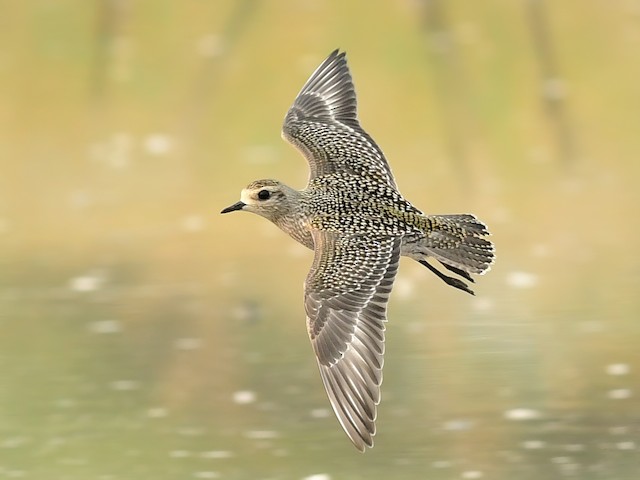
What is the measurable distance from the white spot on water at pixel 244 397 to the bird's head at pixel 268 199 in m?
1.09

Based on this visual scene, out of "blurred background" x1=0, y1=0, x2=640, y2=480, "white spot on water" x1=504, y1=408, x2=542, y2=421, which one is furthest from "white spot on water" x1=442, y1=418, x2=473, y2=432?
"white spot on water" x1=504, y1=408, x2=542, y2=421

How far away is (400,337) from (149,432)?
3.89 ft

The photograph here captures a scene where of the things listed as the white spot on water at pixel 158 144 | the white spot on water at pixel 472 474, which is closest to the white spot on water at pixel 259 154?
the white spot on water at pixel 158 144

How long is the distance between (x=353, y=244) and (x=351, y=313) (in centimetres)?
23

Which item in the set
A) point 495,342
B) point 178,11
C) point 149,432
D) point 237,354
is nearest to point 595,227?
point 495,342

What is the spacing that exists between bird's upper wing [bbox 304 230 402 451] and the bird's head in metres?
0.28

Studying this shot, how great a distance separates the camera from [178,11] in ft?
30.8

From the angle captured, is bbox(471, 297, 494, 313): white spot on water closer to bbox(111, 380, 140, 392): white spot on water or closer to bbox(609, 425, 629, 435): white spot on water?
bbox(609, 425, 629, 435): white spot on water

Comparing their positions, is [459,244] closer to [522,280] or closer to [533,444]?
→ [533,444]

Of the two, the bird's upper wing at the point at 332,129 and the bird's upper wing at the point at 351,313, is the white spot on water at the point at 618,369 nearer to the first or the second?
the bird's upper wing at the point at 332,129

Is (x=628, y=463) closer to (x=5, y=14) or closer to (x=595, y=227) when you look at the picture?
(x=595, y=227)

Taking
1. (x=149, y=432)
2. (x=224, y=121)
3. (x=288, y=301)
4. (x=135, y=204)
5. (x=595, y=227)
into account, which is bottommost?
(x=149, y=432)

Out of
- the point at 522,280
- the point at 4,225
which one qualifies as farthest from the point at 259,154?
the point at 522,280

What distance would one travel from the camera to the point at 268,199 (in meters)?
4.85
